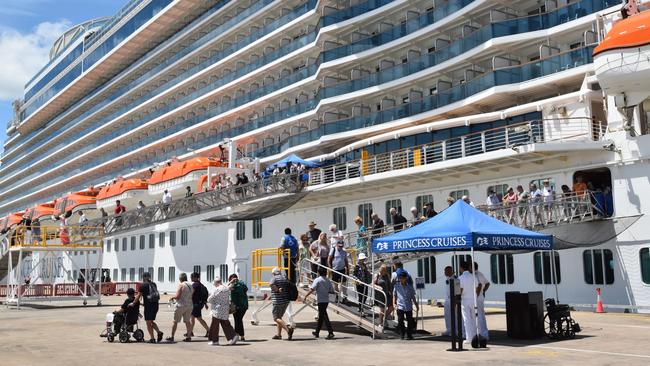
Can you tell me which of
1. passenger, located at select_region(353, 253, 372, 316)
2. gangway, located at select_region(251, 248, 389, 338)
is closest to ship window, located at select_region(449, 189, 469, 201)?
passenger, located at select_region(353, 253, 372, 316)

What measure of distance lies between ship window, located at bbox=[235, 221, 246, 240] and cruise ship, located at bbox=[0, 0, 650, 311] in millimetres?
193

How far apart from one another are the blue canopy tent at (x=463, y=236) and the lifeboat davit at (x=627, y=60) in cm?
850

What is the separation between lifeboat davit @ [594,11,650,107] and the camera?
20.2 meters

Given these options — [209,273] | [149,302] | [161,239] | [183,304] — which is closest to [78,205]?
[161,239]

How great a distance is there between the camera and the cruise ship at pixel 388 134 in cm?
2239

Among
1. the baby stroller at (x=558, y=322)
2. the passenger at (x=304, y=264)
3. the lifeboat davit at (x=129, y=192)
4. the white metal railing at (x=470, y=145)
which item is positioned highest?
the lifeboat davit at (x=129, y=192)

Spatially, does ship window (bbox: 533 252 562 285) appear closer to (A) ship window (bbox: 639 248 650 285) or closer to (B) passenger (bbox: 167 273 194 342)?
(A) ship window (bbox: 639 248 650 285)

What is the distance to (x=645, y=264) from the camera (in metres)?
21.6

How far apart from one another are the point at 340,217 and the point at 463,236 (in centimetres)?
2026

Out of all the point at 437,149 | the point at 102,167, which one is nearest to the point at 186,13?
the point at 102,167

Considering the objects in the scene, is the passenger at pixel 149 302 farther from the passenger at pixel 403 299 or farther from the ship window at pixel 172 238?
the ship window at pixel 172 238

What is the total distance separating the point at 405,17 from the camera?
35781 mm

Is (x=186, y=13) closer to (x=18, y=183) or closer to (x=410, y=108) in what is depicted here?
(x=410, y=108)

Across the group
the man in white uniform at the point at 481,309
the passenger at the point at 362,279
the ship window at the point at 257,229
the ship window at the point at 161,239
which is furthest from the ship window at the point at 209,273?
the man in white uniform at the point at 481,309
